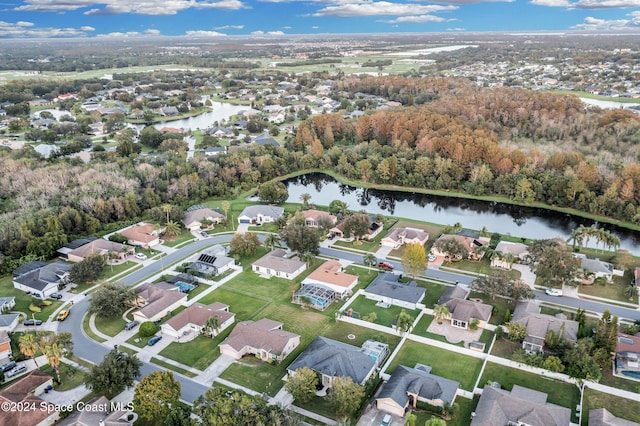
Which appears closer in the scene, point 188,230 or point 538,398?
point 538,398

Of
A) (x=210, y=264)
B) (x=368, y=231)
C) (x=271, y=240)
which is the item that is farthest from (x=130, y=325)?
(x=368, y=231)

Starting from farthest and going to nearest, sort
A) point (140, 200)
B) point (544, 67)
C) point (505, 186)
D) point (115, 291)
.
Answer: point (544, 67) → point (505, 186) → point (140, 200) → point (115, 291)

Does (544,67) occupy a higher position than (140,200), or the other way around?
(544,67)

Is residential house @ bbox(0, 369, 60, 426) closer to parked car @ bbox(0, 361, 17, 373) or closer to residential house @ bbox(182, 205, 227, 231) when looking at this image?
parked car @ bbox(0, 361, 17, 373)

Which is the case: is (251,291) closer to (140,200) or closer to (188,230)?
(188,230)

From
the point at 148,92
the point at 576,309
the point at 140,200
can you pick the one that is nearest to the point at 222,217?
the point at 140,200

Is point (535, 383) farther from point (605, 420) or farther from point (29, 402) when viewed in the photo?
point (29, 402)

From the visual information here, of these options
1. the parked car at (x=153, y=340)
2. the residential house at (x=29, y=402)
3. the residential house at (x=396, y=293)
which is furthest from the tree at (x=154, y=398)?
the residential house at (x=396, y=293)

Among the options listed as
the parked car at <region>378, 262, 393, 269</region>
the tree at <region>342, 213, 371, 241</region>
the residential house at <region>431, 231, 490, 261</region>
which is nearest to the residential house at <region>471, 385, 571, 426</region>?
the parked car at <region>378, 262, 393, 269</region>
